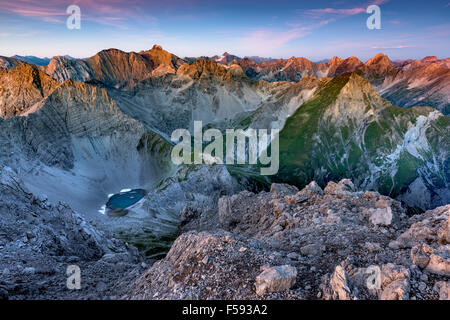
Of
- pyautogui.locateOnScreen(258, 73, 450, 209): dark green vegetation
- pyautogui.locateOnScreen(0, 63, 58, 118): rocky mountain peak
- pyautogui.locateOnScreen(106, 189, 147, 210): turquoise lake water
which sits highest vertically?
pyautogui.locateOnScreen(0, 63, 58, 118): rocky mountain peak

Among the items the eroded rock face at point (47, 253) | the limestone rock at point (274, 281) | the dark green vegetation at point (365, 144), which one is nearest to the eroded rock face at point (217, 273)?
the limestone rock at point (274, 281)

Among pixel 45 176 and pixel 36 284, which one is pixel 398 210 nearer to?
pixel 36 284

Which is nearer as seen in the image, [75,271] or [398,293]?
[398,293]

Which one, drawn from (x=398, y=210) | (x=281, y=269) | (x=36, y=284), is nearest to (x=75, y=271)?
(x=36, y=284)

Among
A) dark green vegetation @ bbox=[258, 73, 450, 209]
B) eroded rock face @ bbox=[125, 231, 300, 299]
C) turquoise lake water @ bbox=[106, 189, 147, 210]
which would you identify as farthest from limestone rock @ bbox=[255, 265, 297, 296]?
dark green vegetation @ bbox=[258, 73, 450, 209]

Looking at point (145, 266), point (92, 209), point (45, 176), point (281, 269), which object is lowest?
point (92, 209)

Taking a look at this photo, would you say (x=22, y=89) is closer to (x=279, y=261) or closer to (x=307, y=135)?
(x=307, y=135)

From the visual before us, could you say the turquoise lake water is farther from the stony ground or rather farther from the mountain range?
the stony ground

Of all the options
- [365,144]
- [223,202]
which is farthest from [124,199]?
[365,144]
